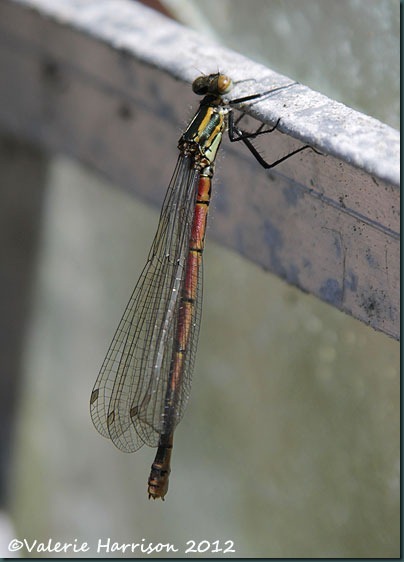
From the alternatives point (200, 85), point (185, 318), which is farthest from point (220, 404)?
point (200, 85)

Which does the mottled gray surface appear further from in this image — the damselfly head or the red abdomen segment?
the damselfly head

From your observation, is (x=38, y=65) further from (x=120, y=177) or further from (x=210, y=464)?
(x=210, y=464)

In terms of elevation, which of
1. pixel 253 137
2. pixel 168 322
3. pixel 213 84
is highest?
pixel 213 84

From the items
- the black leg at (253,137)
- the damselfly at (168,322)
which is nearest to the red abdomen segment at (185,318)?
the damselfly at (168,322)

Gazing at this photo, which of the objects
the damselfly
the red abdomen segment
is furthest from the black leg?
Result: the red abdomen segment

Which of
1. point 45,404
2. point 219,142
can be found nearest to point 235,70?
point 219,142

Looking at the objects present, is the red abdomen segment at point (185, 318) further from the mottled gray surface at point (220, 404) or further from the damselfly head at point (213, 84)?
the damselfly head at point (213, 84)

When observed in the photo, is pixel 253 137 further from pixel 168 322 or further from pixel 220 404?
pixel 220 404
